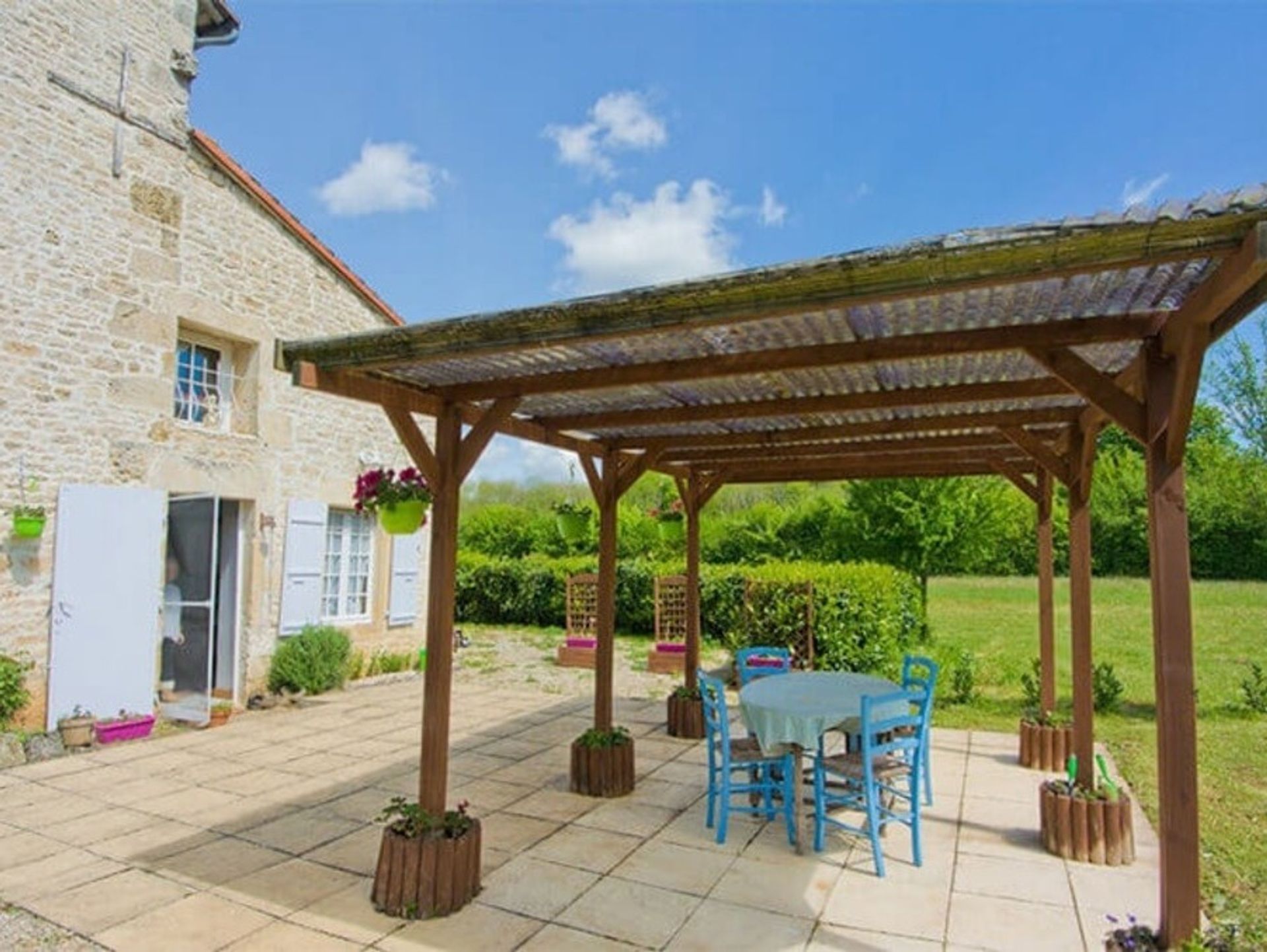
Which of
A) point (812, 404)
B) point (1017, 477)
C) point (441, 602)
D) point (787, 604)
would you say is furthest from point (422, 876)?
point (787, 604)

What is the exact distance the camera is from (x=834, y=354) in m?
3.18

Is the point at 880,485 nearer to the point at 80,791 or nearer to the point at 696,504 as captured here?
the point at 696,504

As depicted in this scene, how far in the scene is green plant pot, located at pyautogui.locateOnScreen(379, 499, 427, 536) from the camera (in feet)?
14.4

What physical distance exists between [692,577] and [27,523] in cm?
550

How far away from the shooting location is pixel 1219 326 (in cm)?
248

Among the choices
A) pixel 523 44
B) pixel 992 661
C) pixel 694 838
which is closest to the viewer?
pixel 694 838

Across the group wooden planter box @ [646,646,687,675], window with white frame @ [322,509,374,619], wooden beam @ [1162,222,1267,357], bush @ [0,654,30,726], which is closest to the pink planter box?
bush @ [0,654,30,726]

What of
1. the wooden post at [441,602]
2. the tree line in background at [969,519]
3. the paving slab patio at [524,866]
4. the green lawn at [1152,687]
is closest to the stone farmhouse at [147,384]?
the paving slab patio at [524,866]

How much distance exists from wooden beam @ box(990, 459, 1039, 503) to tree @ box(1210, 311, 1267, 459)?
8.43 meters

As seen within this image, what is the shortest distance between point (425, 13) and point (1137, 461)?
24.9m

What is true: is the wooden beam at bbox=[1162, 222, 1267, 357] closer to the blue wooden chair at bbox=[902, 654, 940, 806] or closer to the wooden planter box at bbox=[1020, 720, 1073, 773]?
the blue wooden chair at bbox=[902, 654, 940, 806]

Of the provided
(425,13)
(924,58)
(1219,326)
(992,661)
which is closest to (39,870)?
(1219,326)

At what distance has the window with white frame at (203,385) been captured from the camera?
298 inches

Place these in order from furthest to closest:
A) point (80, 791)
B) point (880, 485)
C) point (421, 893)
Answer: point (880, 485) → point (80, 791) → point (421, 893)
